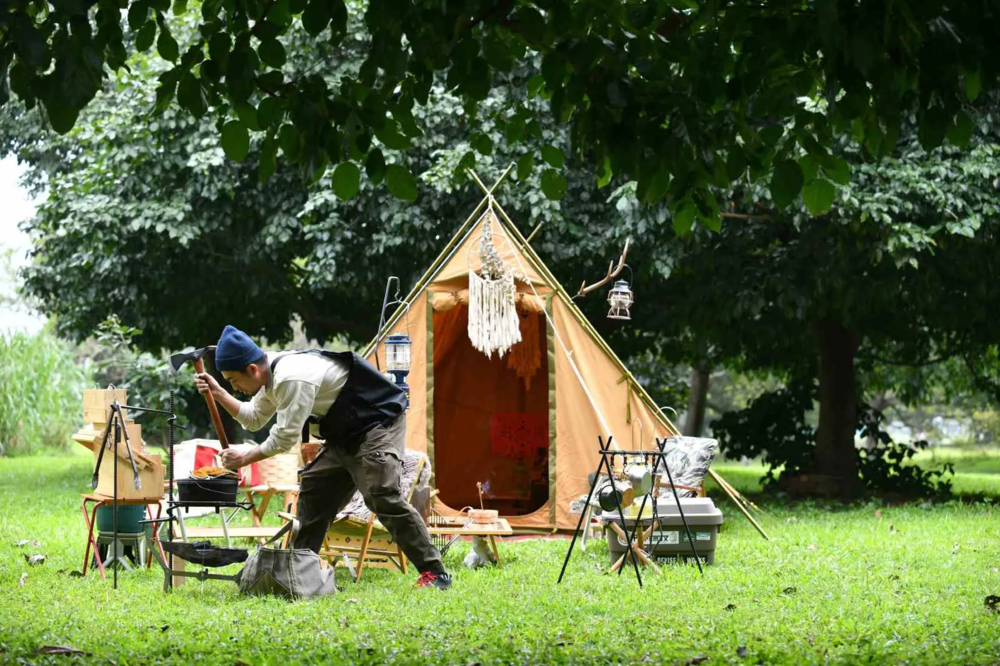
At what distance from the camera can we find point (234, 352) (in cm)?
531

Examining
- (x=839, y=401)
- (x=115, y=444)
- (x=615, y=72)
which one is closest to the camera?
(x=615, y=72)

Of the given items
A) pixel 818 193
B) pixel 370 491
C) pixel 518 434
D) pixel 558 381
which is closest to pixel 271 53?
pixel 818 193

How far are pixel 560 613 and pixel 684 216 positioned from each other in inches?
74.1

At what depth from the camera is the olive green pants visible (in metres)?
5.53

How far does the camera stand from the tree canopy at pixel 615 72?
345 cm

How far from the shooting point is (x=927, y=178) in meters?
9.44

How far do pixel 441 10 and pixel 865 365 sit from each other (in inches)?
419

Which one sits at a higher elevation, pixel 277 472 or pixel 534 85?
pixel 534 85

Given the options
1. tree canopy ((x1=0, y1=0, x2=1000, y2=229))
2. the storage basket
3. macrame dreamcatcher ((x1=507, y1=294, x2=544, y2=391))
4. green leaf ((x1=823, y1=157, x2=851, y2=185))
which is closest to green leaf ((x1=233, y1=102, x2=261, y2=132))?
tree canopy ((x1=0, y1=0, x2=1000, y2=229))

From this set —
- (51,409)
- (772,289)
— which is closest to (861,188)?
(772,289)

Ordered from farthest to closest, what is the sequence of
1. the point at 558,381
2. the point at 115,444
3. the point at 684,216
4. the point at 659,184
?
the point at 558,381 < the point at 115,444 < the point at 684,216 < the point at 659,184

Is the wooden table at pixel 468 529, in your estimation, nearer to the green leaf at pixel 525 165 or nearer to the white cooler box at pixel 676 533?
the white cooler box at pixel 676 533

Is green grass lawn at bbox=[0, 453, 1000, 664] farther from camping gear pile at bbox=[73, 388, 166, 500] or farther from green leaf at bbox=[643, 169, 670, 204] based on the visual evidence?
green leaf at bbox=[643, 169, 670, 204]

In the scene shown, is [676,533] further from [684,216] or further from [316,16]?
[316,16]
